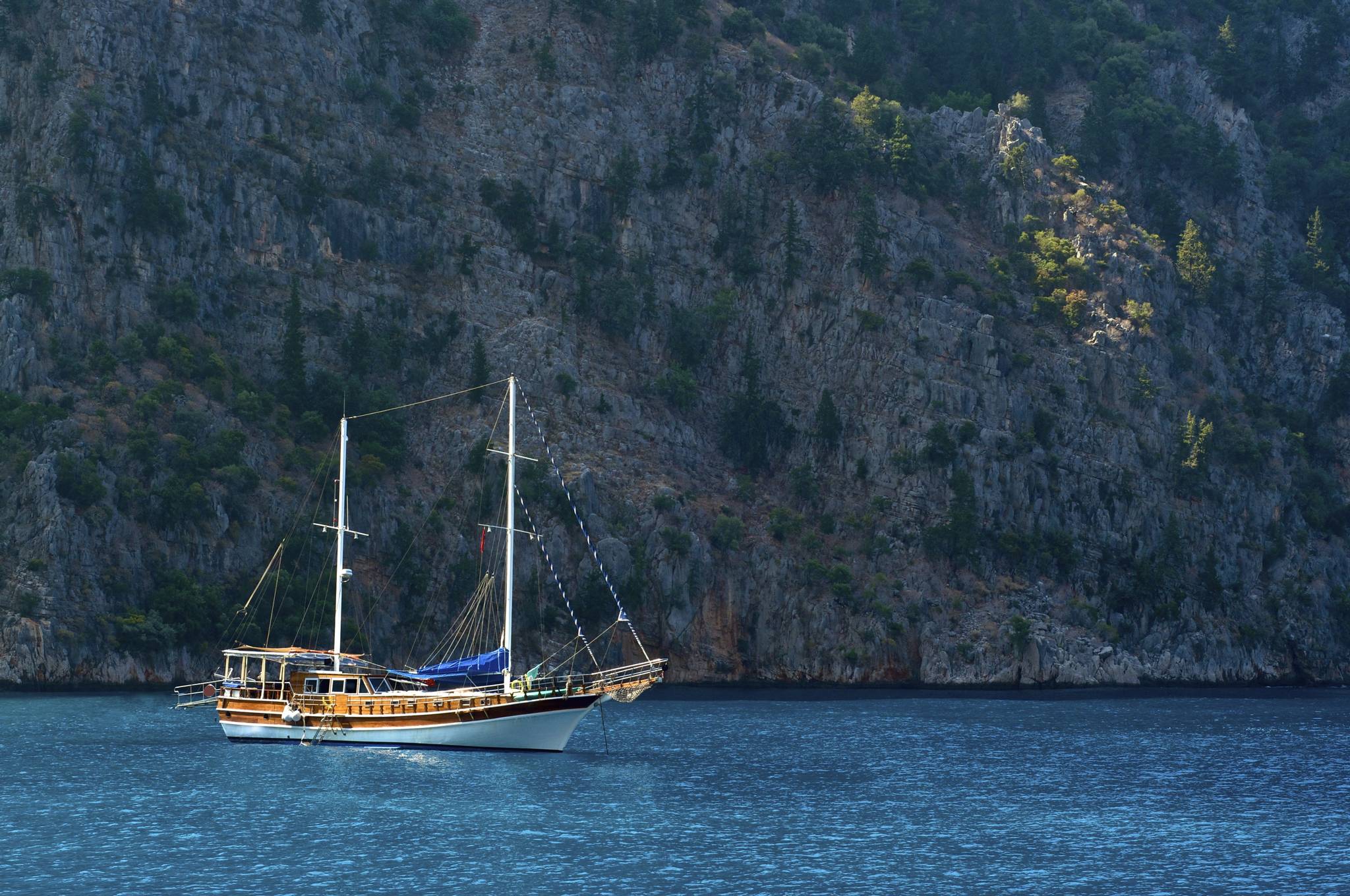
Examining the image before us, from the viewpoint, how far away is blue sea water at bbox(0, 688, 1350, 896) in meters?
56.7

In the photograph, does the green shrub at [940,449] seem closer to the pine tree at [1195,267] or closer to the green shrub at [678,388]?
the green shrub at [678,388]

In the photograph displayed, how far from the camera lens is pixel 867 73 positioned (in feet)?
616

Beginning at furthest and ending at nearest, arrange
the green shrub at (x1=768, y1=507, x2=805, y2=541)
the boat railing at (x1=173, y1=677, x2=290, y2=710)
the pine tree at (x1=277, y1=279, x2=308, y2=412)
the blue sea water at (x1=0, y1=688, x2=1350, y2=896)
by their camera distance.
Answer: the green shrub at (x1=768, y1=507, x2=805, y2=541), the pine tree at (x1=277, y1=279, x2=308, y2=412), the boat railing at (x1=173, y1=677, x2=290, y2=710), the blue sea water at (x1=0, y1=688, x2=1350, y2=896)

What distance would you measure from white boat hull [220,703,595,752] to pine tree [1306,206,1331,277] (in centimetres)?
12282

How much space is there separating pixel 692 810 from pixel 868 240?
101m

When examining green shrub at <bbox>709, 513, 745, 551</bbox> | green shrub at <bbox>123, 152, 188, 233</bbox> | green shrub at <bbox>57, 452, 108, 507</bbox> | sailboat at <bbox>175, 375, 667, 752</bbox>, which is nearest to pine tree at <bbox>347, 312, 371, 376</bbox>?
green shrub at <bbox>123, 152, 188, 233</bbox>

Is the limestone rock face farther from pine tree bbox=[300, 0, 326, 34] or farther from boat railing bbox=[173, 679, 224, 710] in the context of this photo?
boat railing bbox=[173, 679, 224, 710]

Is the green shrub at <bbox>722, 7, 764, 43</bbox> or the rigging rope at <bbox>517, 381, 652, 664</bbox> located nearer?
the rigging rope at <bbox>517, 381, 652, 664</bbox>

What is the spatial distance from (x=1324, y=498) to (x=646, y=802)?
109887 millimetres

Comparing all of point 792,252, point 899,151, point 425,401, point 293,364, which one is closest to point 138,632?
point 425,401

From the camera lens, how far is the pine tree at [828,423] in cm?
15238

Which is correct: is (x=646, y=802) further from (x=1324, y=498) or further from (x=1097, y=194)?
(x=1097, y=194)

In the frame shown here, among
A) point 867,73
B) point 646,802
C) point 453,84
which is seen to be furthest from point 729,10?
point 646,802

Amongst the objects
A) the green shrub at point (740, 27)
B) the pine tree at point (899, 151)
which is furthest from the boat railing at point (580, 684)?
the green shrub at point (740, 27)
